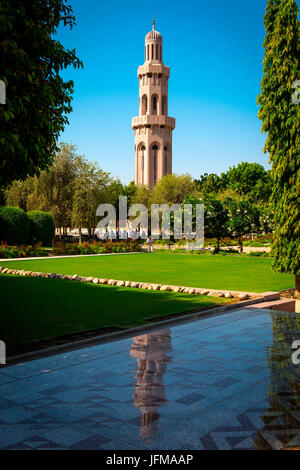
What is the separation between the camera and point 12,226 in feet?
103

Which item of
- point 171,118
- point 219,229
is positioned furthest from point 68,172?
point 171,118

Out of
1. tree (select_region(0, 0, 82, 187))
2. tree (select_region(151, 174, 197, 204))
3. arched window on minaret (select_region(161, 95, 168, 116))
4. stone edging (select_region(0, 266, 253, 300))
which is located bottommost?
stone edging (select_region(0, 266, 253, 300))

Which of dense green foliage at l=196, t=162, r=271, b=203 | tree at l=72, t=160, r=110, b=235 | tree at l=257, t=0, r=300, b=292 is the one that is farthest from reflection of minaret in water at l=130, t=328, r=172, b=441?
dense green foliage at l=196, t=162, r=271, b=203

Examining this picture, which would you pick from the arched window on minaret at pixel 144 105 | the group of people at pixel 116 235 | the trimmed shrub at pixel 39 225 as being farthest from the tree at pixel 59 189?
the arched window on minaret at pixel 144 105

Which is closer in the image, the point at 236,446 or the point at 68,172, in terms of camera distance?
the point at 236,446

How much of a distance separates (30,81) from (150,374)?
4.51 m

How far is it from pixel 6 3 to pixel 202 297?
27.6 feet

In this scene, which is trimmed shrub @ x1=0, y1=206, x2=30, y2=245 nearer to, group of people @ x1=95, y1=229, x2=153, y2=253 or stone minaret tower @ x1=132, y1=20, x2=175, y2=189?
group of people @ x1=95, y1=229, x2=153, y2=253

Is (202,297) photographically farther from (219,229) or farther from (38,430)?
(219,229)

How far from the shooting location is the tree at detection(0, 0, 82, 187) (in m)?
6.21

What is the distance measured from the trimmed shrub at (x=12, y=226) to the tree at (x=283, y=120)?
74.0 ft

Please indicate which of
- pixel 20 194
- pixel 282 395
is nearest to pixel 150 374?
pixel 282 395

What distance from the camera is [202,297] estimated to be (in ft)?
38.8

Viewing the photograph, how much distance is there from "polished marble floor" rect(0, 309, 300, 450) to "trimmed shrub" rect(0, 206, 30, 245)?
1015 inches
